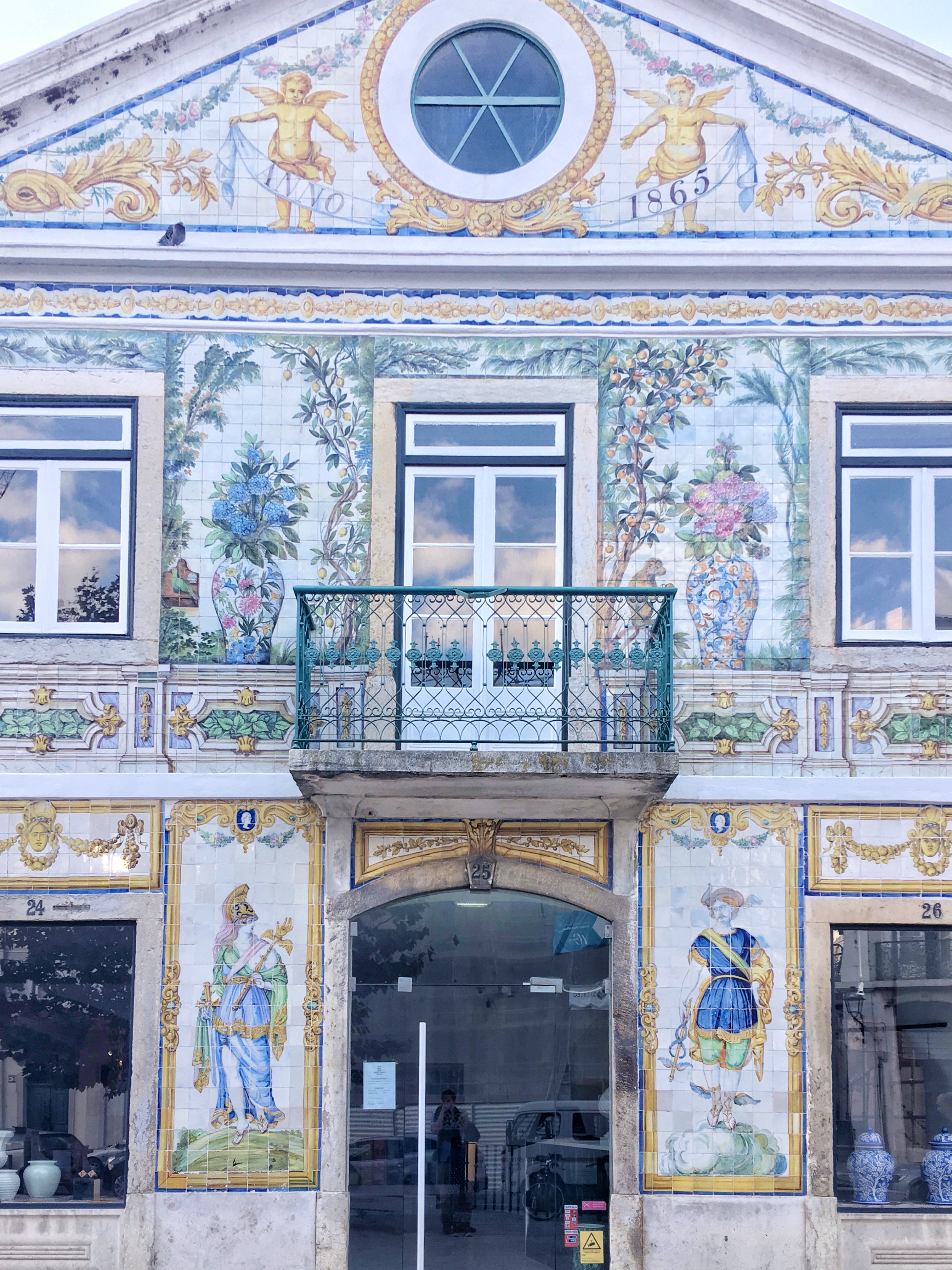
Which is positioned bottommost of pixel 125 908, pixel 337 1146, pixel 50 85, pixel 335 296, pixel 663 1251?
pixel 663 1251

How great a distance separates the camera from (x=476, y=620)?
391 inches

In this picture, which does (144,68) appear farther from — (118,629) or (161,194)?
(118,629)

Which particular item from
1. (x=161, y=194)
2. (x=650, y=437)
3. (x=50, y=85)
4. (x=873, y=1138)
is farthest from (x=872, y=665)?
(x=50, y=85)

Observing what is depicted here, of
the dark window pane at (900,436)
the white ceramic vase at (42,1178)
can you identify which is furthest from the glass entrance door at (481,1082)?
the dark window pane at (900,436)

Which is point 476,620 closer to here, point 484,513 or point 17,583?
point 484,513

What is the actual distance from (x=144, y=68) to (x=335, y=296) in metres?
1.98

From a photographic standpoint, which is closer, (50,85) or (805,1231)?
(805,1231)

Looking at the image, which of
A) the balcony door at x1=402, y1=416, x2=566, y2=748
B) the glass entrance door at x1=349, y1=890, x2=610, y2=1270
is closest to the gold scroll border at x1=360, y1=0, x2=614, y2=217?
the balcony door at x1=402, y1=416, x2=566, y2=748

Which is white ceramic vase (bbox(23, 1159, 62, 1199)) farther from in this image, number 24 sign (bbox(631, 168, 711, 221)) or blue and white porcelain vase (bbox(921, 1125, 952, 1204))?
number 24 sign (bbox(631, 168, 711, 221))

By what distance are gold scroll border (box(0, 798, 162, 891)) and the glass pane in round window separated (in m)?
4.66

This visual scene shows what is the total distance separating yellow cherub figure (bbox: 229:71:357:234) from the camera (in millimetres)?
10398

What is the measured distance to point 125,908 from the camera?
983 centimetres

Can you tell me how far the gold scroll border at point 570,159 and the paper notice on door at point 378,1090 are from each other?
18.1 feet

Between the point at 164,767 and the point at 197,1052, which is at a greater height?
the point at 164,767
